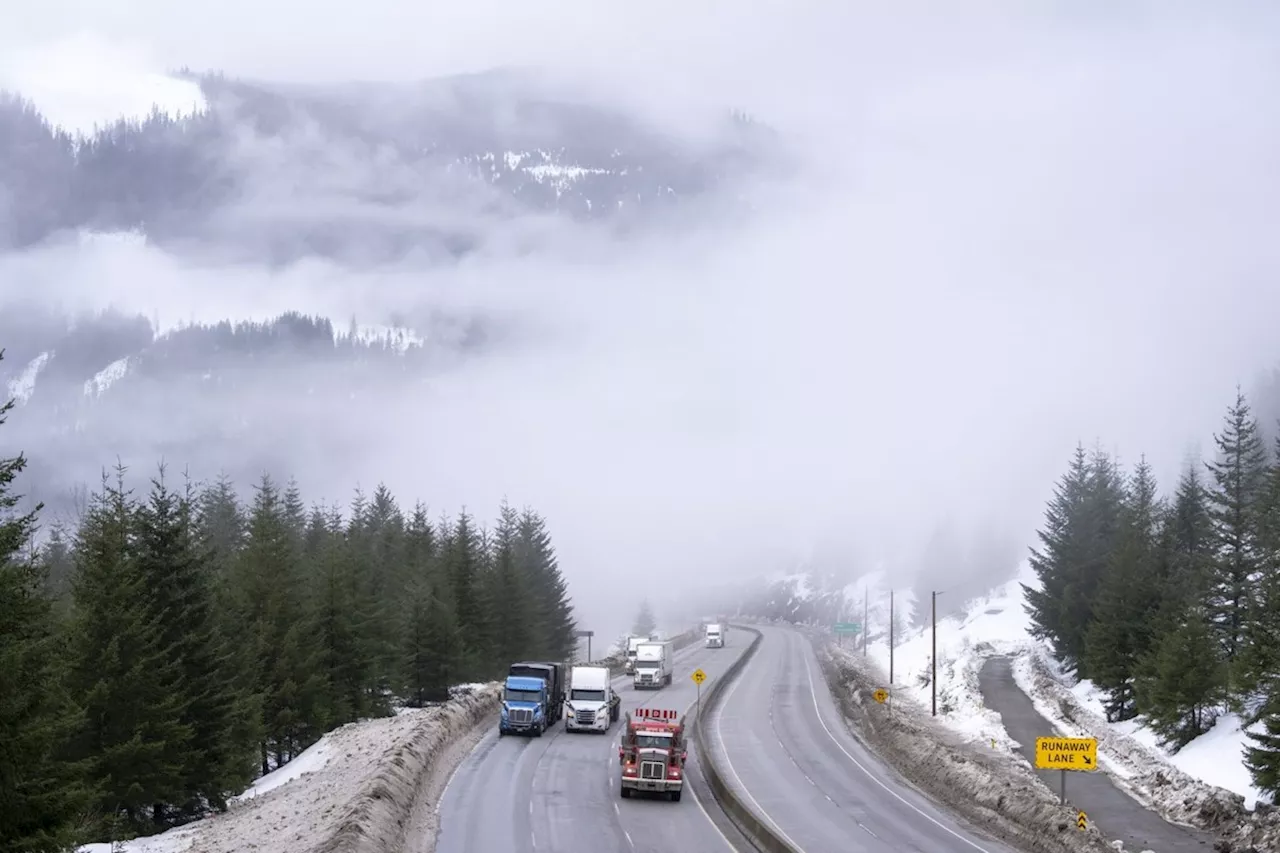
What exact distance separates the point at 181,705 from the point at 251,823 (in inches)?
245

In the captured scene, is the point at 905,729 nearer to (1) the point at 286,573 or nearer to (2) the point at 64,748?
(1) the point at 286,573

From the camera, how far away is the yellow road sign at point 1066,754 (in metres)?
36.5

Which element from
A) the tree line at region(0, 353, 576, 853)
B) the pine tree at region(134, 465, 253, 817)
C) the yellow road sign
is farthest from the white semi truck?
the yellow road sign

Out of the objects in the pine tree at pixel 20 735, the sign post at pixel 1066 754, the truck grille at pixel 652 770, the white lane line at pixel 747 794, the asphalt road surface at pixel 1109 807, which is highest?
the pine tree at pixel 20 735

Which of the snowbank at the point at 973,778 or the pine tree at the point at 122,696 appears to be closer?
the snowbank at the point at 973,778

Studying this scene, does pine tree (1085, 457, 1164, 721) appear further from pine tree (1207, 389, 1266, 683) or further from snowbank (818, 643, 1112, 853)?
snowbank (818, 643, 1112, 853)

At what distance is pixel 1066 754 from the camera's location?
3669 centimetres

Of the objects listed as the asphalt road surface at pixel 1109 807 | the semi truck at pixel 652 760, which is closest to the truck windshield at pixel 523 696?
the semi truck at pixel 652 760

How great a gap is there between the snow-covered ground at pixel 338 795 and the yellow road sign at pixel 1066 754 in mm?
22320

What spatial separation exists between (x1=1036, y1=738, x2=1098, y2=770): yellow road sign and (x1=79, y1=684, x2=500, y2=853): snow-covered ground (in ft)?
73.2

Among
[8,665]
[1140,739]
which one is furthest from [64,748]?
[1140,739]

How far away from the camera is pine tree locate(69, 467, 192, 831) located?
36.3 meters

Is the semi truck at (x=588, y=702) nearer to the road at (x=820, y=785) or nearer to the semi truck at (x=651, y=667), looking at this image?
the road at (x=820, y=785)

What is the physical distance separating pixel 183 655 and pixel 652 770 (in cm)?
2003
